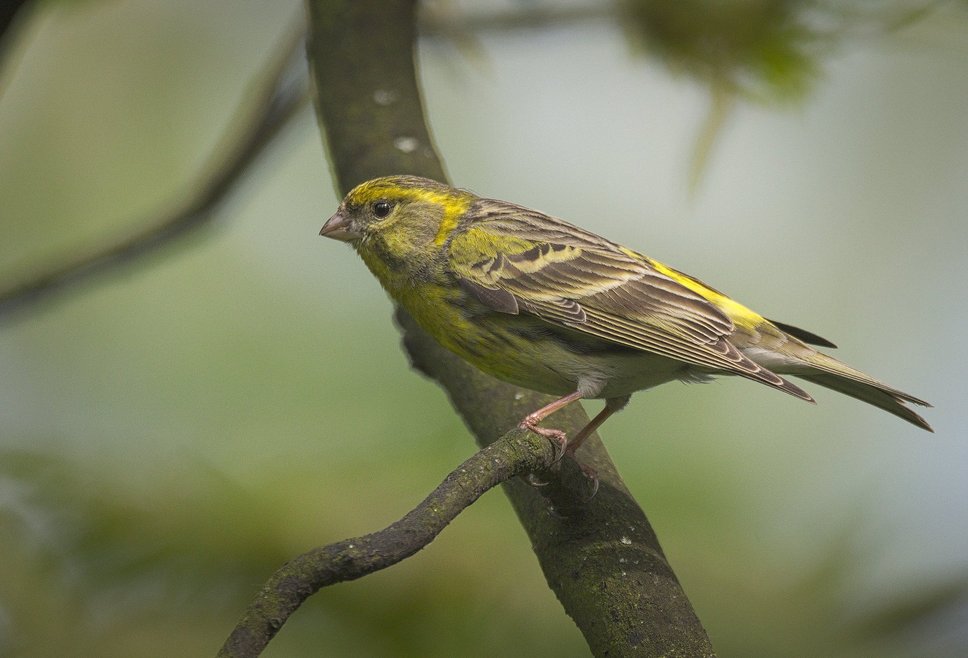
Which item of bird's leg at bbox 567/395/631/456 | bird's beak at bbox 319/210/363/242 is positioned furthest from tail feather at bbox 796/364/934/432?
bird's beak at bbox 319/210/363/242

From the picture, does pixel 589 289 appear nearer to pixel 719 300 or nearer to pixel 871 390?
pixel 719 300

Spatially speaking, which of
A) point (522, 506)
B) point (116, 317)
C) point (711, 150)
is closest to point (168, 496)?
point (522, 506)

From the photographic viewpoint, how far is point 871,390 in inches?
144

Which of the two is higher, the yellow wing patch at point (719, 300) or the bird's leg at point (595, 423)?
the yellow wing patch at point (719, 300)

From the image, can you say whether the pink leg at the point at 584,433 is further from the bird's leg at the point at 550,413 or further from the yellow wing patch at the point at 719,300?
the yellow wing patch at the point at 719,300

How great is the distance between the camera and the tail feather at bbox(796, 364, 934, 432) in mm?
3561

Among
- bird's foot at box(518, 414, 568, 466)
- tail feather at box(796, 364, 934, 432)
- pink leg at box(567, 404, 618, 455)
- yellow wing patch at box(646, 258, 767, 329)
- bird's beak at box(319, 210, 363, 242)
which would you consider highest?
bird's beak at box(319, 210, 363, 242)

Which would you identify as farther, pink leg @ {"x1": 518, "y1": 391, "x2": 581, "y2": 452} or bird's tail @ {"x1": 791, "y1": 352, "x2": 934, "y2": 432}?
bird's tail @ {"x1": 791, "y1": 352, "x2": 934, "y2": 432}

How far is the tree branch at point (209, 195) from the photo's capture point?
13.6 feet

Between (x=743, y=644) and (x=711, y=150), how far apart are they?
6.71ft

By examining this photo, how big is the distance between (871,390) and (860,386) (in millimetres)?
52

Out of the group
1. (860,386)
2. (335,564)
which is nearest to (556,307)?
(860,386)

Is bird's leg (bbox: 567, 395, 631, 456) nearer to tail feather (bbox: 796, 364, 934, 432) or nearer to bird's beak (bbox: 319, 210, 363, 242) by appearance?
tail feather (bbox: 796, 364, 934, 432)

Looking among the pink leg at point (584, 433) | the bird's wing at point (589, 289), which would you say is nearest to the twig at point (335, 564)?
the pink leg at point (584, 433)
